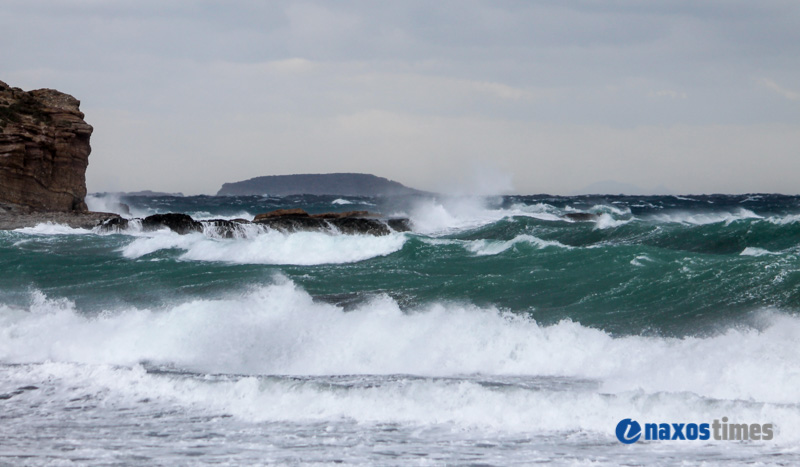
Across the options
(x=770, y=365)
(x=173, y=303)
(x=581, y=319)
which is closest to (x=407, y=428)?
(x=770, y=365)

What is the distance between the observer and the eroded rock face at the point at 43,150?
96.3ft

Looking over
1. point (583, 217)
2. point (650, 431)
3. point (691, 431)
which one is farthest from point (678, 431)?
point (583, 217)

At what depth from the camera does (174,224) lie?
2753 centimetres

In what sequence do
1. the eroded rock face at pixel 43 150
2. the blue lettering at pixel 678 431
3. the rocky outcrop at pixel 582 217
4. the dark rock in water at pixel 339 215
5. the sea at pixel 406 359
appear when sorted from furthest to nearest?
1. the rocky outcrop at pixel 582 217
2. the dark rock in water at pixel 339 215
3. the eroded rock face at pixel 43 150
4. the blue lettering at pixel 678 431
5. the sea at pixel 406 359

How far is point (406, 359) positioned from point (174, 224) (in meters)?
19.5

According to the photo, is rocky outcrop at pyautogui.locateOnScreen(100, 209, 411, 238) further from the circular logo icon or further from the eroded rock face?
the circular logo icon

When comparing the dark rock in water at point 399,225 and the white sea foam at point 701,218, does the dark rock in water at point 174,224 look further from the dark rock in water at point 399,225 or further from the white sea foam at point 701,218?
the white sea foam at point 701,218

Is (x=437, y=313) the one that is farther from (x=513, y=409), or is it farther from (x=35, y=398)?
(x=35, y=398)

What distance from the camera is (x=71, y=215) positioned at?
29594 millimetres

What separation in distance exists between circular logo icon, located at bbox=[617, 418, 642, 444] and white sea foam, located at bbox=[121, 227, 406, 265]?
12.8 m

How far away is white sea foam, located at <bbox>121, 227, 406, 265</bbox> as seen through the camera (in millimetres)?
19906

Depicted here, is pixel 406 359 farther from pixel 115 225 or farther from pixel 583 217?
pixel 583 217

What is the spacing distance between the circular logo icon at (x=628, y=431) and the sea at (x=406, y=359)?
2cm

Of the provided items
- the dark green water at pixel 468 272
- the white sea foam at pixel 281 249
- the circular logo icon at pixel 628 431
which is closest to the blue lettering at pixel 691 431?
the circular logo icon at pixel 628 431
